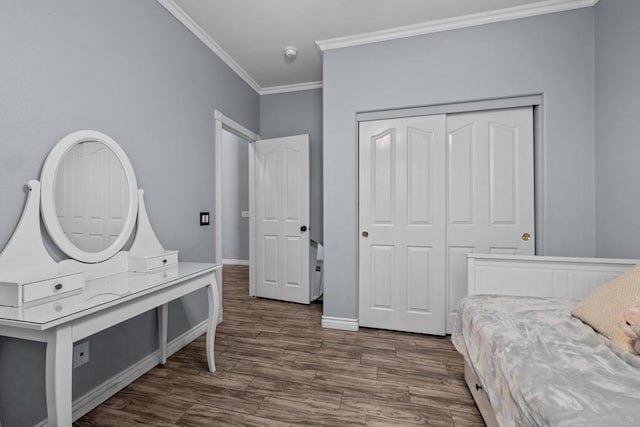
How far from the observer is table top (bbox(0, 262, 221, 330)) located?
3.26 feet

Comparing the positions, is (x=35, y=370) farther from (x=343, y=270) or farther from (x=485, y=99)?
(x=485, y=99)

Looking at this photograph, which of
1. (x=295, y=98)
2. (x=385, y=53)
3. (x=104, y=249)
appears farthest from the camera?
(x=295, y=98)

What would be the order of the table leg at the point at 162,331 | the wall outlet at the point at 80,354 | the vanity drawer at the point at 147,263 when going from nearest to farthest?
the wall outlet at the point at 80,354 → the vanity drawer at the point at 147,263 → the table leg at the point at 162,331

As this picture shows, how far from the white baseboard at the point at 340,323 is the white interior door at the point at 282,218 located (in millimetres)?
670

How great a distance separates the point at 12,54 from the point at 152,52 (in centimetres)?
91

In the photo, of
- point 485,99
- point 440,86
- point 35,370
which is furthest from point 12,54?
point 485,99

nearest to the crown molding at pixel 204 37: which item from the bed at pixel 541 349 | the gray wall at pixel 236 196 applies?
the gray wall at pixel 236 196

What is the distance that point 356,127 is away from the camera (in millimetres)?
2693

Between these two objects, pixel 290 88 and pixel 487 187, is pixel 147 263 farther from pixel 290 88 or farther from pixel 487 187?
pixel 290 88

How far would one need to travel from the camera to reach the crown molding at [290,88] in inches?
139

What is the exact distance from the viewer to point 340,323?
8.86ft

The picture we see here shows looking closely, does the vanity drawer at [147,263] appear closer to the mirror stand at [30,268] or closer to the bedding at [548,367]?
the mirror stand at [30,268]

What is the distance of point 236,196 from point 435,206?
13.4 ft

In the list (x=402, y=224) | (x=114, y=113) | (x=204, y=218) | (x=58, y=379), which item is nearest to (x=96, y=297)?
(x=58, y=379)
